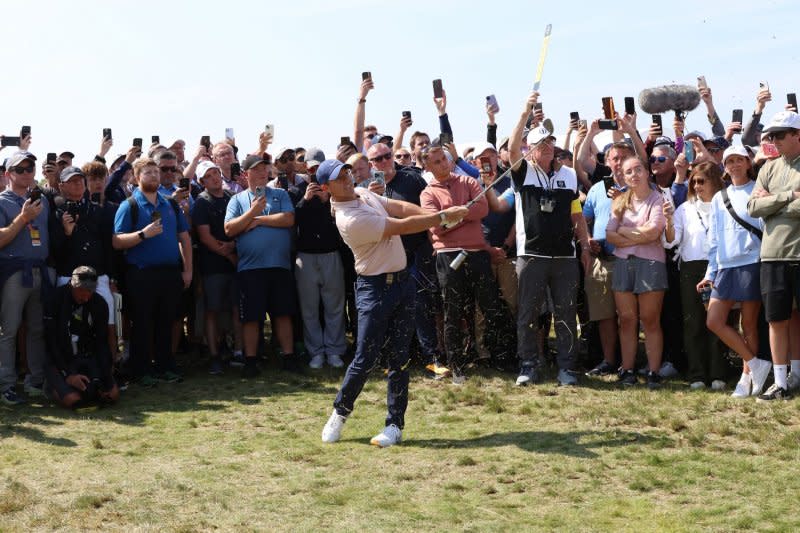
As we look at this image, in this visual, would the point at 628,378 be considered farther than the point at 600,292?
No

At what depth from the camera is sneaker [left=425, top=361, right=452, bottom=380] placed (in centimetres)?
1045

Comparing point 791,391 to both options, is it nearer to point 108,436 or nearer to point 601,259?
point 601,259

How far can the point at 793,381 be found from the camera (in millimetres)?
9211

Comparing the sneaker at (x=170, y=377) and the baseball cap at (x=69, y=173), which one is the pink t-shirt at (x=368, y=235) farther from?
the sneaker at (x=170, y=377)

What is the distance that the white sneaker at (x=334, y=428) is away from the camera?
8055mm

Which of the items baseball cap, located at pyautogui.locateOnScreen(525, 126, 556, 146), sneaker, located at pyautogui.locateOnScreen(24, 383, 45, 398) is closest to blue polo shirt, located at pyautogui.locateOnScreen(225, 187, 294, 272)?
sneaker, located at pyautogui.locateOnScreen(24, 383, 45, 398)

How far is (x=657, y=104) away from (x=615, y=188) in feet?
12.4

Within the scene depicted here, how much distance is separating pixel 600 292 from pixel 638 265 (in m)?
0.60

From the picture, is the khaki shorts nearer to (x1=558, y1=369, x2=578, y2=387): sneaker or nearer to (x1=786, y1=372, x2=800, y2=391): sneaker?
(x1=558, y1=369, x2=578, y2=387): sneaker

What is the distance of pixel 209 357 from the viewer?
1185cm

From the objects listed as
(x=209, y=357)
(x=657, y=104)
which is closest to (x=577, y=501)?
(x=209, y=357)

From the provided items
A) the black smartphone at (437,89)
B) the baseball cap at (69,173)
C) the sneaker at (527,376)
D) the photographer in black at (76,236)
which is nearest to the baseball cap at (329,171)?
the sneaker at (527,376)

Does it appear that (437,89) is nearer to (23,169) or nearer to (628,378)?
(628,378)

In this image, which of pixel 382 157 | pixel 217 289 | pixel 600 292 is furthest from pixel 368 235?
pixel 217 289
